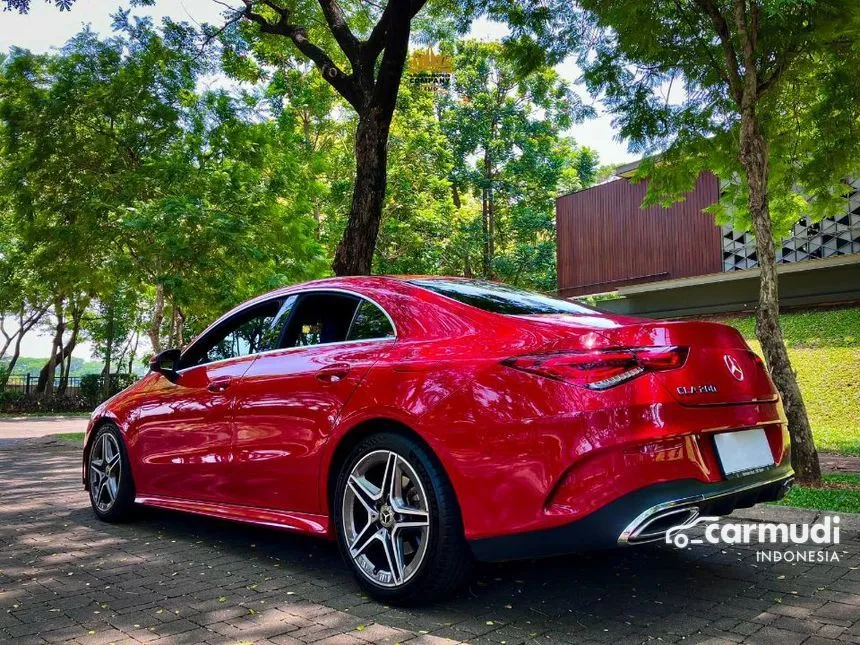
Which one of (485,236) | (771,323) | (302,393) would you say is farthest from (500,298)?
(485,236)

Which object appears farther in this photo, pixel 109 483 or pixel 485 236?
pixel 485 236

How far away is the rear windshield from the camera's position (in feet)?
12.6

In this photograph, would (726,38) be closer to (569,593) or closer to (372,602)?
(569,593)

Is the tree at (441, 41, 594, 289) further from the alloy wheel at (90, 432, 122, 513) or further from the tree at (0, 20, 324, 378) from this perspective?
the alloy wheel at (90, 432, 122, 513)

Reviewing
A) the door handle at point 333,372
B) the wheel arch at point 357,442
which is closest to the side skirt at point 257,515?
the wheel arch at point 357,442

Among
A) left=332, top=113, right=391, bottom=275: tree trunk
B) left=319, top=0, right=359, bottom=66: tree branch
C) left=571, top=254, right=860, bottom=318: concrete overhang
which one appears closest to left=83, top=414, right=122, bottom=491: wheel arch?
left=332, top=113, right=391, bottom=275: tree trunk

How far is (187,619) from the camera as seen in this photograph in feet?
11.2

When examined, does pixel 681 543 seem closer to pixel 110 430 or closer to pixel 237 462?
pixel 237 462

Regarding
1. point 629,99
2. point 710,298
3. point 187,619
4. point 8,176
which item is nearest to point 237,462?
point 187,619

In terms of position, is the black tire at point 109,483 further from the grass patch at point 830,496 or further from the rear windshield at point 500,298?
the grass patch at point 830,496

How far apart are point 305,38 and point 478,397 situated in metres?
9.08

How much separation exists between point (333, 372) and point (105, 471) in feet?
9.24

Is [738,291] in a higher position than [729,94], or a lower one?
lower

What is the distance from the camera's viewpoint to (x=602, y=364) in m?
3.12
